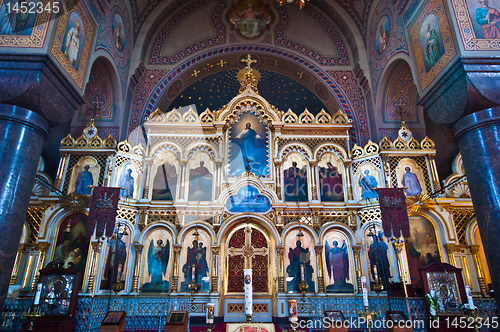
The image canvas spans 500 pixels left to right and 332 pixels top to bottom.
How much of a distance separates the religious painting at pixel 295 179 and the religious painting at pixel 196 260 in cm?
363

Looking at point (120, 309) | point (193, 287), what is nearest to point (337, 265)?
point (193, 287)

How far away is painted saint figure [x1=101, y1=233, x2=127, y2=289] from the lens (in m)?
11.4

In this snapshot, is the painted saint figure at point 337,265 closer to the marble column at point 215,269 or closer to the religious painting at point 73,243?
the marble column at point 215,269

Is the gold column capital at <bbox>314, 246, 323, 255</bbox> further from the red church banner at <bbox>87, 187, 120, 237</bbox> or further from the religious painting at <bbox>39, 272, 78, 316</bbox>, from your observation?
the religious painting at <bbox>39, 272, 78, 316</bbox>

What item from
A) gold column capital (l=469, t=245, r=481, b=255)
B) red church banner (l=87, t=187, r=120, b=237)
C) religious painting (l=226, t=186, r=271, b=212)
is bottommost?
gold column capital (l=469, t=245, r=481, b=255)

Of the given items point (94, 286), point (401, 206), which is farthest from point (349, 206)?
point (94, 286)

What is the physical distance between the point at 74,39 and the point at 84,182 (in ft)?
17.9

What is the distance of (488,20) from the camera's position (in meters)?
8.10

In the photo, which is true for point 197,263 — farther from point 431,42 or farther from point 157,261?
point 431,42

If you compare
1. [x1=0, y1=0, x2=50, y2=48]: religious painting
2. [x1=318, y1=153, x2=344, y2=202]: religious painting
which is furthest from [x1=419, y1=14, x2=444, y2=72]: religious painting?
[x1=0, y1=0, x2=50, y2=48]: religious painting

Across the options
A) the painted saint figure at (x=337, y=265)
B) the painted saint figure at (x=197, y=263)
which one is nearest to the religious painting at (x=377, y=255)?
the painted saint figure at (x=337, y=265)

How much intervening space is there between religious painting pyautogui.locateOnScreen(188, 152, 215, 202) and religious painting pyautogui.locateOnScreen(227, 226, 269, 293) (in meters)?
2.00

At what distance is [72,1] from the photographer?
900 cm

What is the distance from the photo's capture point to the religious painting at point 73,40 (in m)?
8.24
